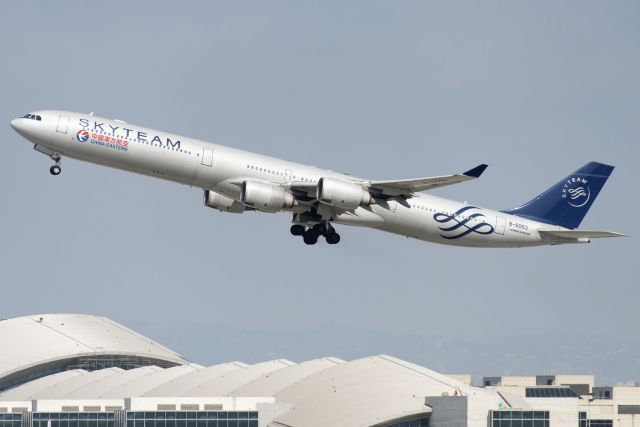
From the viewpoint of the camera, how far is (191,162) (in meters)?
81.3

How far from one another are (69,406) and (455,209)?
39659 mm

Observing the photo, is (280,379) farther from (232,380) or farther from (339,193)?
(339,193)

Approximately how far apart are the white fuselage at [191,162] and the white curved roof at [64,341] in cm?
7825

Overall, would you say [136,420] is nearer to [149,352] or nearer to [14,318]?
[149,352]

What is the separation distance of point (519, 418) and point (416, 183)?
2591 cm

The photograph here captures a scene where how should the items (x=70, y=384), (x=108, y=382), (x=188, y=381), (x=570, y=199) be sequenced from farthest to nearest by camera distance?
(x=70, y=384) → (x=108, y=382) → (x=188, y=381) → (x=570, y=199)

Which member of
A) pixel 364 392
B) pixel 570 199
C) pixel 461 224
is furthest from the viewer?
pixel 364 392

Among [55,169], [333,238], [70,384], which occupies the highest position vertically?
[55,169]

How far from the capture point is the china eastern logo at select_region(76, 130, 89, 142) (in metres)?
80.4

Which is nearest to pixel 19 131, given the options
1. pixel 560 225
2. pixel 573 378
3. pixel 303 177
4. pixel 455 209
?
pixel 303 177

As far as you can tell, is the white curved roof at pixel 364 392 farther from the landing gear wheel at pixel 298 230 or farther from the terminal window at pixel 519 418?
the landing gear wheel at pixel 298 230

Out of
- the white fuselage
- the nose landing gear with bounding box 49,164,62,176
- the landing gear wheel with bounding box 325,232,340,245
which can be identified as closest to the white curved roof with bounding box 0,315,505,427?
the white fuselage

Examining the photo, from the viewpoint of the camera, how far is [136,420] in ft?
347

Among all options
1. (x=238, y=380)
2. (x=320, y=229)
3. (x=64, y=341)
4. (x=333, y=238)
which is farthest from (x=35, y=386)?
(x=333, y=238)
